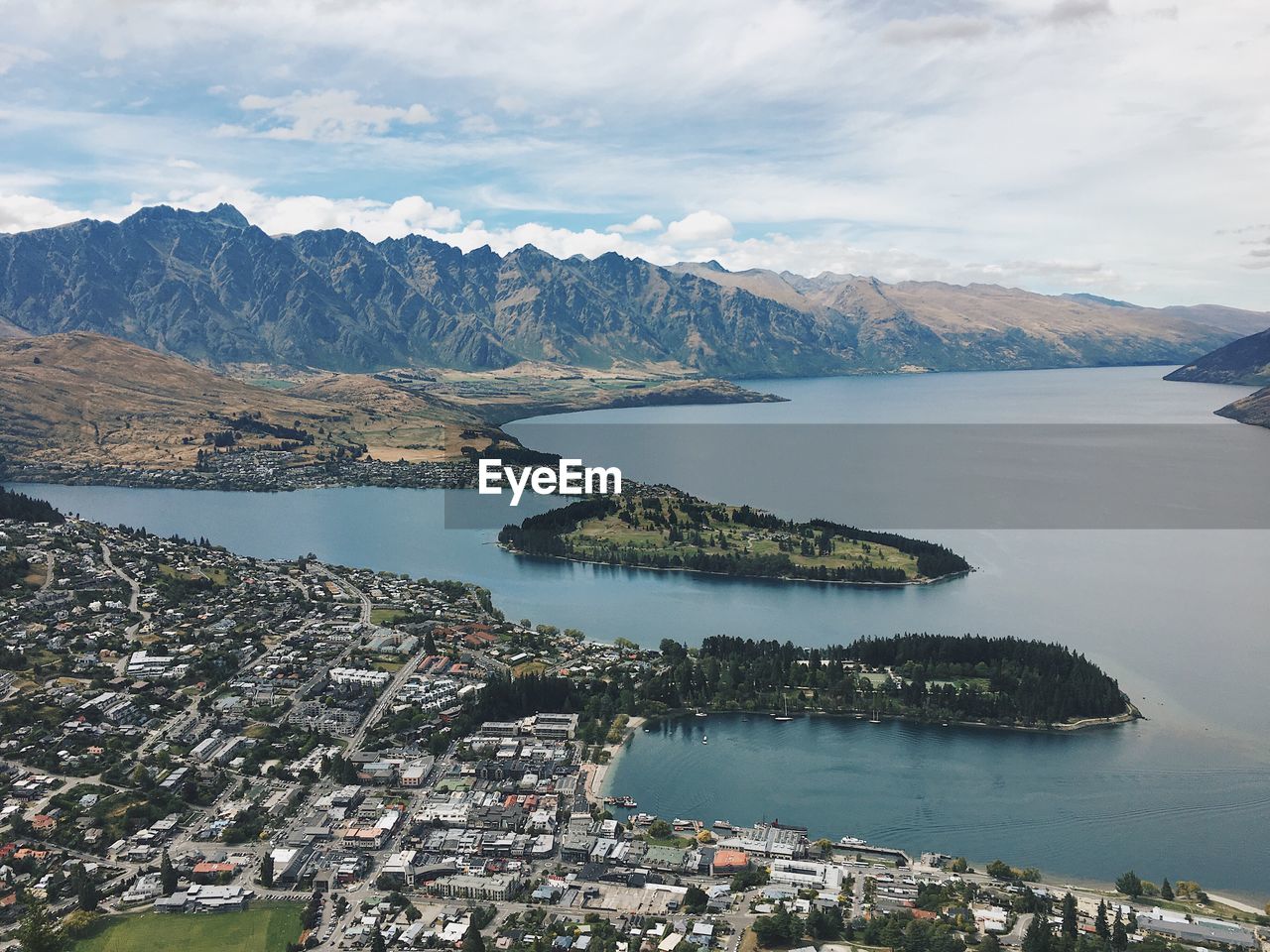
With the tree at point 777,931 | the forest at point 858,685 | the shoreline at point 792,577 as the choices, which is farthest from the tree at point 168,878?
the shoreline at point 792,577

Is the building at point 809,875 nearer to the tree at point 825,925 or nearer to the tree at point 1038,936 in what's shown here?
the tree at point 825,925

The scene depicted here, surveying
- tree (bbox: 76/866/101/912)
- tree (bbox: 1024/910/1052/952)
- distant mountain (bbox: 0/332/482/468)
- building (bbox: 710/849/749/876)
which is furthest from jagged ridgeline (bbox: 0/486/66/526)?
tree (bbox: 1024/910/1052/952)

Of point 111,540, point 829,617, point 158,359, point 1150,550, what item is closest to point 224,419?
point 158,359

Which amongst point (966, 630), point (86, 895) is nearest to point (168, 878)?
point (86, 895)

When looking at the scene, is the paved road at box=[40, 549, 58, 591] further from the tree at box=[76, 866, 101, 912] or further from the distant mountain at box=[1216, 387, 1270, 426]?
the distant mountain at box=[1216, 387, 1270, 426]

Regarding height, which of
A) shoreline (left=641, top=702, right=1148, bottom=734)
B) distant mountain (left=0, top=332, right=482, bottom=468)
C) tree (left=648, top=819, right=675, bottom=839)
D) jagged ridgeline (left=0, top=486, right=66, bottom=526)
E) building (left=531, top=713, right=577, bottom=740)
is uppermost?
distant mountain (left=0, top=332, right=482, bottom=468)

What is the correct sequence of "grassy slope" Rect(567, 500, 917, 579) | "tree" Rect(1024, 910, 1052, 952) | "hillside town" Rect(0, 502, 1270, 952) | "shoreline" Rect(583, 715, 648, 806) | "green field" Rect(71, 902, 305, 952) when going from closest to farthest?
1. "tree" Rect(1024, 910, 1052, 952)
2. "green field" Rect(71, 902, 305, 952)
3. "hillside town" Rect(0, 502, 1270, 952)
4. "shoreline" Rect(583, 715, 648, 806)
5. "grassy slope" Rect(567, 500, 917, 579)
